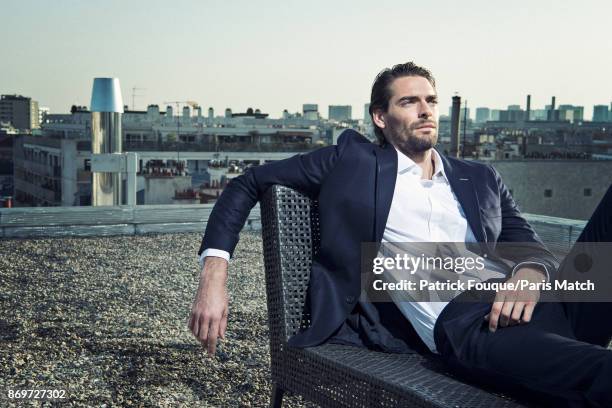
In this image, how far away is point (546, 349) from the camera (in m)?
1.93

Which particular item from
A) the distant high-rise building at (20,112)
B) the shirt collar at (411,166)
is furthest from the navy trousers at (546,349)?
the distant high-rise building at (20,112)

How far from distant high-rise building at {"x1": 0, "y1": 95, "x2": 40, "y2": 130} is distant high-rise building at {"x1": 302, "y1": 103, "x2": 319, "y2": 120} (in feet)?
302

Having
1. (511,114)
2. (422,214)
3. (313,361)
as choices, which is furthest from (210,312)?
(511,114)

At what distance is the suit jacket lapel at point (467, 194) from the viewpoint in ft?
8.82

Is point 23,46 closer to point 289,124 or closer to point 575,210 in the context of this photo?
point 289,124

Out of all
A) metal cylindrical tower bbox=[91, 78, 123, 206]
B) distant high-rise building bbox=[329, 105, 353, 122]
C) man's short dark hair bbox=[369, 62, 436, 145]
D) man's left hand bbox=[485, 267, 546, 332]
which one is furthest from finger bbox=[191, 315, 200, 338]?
distant high-rise building bbox=[329, 105, 353, 122]

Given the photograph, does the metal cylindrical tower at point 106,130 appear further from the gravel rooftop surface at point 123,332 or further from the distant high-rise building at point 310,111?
the distant high-rise building at point 310,111

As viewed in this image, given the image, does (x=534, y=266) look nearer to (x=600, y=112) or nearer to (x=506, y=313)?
(x=506, y=313)

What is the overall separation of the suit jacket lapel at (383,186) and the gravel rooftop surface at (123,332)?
131 cm

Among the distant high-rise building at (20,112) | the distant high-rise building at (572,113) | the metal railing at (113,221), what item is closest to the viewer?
the metal railing at (113,221)

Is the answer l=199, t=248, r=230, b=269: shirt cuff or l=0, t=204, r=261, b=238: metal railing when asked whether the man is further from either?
l=0, t=204, r=261, b=238: metal railing

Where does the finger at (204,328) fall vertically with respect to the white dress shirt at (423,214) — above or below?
below

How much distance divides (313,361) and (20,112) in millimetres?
198445

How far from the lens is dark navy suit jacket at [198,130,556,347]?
243 cm
